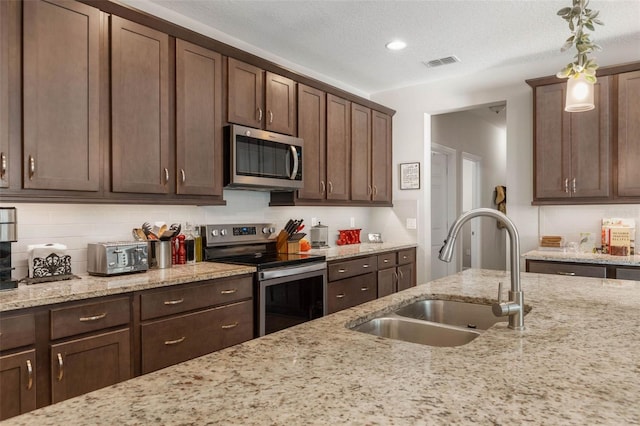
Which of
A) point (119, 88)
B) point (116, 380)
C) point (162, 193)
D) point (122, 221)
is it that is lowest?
point (116, 380)

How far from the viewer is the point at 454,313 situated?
1.77m

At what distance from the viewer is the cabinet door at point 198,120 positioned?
2.74 metres

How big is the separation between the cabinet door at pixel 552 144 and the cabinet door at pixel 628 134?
0.37 metres

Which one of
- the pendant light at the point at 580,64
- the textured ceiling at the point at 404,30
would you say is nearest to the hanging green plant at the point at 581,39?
the pendant light at the point at 580,64

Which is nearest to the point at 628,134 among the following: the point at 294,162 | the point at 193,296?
the point at 294,162

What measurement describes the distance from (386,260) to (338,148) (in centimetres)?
125

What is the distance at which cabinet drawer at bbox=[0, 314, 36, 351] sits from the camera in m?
1.67

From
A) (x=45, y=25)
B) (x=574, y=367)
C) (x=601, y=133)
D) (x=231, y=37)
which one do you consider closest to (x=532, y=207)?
(x=601, y=133)

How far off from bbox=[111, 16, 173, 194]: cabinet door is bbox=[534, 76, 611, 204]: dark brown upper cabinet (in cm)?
321

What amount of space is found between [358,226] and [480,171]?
2914 mm

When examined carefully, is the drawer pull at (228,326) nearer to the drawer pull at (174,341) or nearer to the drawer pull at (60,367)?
the drawer pull at (174,341)

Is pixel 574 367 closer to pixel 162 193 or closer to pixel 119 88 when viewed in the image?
pixel 162 193

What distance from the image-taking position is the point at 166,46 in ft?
8.75

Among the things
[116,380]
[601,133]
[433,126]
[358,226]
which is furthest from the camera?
[433,126]
